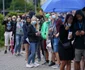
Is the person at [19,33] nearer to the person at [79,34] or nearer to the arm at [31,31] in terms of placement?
the arm at [31,31]

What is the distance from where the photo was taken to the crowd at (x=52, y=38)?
7.01 meters

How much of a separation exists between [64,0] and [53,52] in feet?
11.1

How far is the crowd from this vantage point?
23.0 feet

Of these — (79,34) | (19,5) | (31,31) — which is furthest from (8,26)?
(19,5)

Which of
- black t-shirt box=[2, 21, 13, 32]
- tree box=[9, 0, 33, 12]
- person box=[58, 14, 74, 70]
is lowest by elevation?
person box=[58, 14, 74, 70]

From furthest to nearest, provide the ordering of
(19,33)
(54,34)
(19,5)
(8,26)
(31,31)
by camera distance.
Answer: (19,5)
(8,26)
(19,33)
(31,31)
(54,34)

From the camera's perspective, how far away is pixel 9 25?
13.4 m

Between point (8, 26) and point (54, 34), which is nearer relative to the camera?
point (54, 34)

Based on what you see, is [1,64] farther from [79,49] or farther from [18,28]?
[79,49]

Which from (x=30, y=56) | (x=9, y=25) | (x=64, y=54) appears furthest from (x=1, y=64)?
(x=64, y=54)

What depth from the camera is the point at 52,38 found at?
9336 mm

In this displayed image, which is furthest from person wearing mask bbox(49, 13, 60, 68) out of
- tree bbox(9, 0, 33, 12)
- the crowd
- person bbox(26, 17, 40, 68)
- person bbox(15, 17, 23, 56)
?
tree bbox(9, 0, 33, 12)

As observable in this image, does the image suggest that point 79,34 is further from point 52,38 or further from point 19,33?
point 19,33

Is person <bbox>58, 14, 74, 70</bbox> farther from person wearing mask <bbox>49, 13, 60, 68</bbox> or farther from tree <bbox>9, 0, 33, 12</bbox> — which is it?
tree <bbox>9, 0, 33, 12</bbox>
